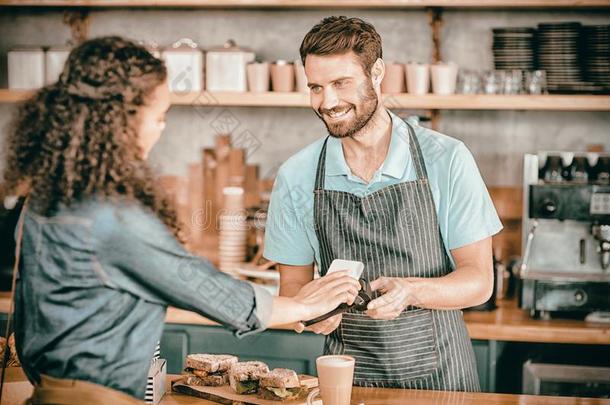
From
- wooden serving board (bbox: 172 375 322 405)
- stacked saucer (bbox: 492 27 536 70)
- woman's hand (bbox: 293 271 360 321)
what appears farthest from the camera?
stacked saucer (bbox: 492 27 536 70)

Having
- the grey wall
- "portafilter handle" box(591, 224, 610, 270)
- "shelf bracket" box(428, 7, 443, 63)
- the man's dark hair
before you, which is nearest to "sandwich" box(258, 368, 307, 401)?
the man's dark hair

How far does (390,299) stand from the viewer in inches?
84.6

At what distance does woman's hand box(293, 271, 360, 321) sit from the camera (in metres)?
1.86

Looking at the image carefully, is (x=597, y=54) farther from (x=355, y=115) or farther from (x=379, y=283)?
(x=379, y=283)

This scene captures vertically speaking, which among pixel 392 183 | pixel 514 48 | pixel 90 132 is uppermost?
pixel 514 48

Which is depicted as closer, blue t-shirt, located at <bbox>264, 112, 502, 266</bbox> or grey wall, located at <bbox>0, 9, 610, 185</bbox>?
blue t-shirt, located at <bbox>264, 112, 502, 266</bbox>

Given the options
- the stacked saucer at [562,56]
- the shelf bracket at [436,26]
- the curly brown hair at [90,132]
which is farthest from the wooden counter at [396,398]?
the shelf bracket at [436,26]

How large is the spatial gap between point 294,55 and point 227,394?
7.69ft

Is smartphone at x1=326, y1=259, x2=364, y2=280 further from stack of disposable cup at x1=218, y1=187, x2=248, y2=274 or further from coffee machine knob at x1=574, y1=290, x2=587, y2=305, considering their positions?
stack of disposable cup at x1=218, y1=187, x2=248, y2=274

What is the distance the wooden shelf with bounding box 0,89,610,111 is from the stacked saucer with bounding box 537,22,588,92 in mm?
78

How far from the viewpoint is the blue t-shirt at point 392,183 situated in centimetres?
239

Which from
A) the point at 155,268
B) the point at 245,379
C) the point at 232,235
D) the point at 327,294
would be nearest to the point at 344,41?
the point at 327,294

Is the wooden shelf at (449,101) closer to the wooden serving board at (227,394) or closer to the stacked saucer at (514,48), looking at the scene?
the stacked saucer at (514,48)

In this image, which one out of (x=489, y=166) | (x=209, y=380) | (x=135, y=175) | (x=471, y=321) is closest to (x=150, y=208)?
(x=135, y=175)
